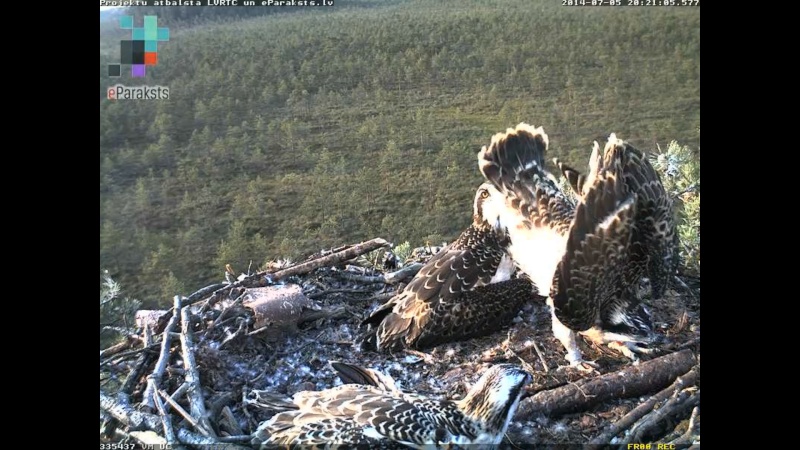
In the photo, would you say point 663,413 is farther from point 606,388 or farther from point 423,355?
point 423,355

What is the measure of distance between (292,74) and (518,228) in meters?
1.96

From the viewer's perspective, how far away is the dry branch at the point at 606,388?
4.38 meters

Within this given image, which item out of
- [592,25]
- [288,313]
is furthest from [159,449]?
[592,25]

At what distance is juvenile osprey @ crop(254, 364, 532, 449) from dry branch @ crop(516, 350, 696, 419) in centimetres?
22

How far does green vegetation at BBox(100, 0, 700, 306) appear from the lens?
15.8 feet

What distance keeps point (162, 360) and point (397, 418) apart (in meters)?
1.61

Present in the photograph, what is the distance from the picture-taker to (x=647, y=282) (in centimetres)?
461

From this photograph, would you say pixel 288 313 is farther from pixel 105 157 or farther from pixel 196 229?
pixel 105 157

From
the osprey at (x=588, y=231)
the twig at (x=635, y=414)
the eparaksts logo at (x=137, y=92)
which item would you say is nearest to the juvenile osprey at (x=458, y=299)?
the osprey at (x=588, y=231)

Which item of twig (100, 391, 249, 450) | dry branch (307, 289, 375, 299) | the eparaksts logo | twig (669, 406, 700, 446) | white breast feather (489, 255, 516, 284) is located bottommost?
twig (100, 391, 249, 450)

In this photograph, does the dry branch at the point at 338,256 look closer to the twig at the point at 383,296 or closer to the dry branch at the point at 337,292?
the dry branch at the point at 337,292

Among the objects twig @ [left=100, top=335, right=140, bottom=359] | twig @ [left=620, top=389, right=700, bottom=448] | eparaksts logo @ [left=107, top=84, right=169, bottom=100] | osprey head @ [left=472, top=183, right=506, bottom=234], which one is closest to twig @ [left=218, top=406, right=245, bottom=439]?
twig @ [left=100, top=335, right=140, bottom=359]

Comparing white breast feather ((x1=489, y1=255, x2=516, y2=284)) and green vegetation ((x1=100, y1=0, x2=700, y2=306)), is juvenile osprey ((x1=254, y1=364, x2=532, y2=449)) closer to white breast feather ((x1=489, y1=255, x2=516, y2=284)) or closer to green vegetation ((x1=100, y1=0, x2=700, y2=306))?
white breast feather ((x1=489, y1=255, x2=516, y2=284))

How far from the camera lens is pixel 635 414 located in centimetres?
437
